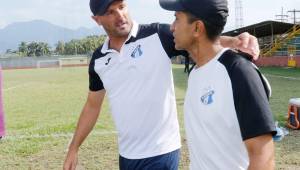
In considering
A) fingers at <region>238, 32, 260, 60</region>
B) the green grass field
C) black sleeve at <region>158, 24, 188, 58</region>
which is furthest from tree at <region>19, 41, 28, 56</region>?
fingers at <region>238, 32, 260, 60</region>

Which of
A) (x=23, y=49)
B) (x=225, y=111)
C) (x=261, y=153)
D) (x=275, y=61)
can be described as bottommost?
(x=23, y=49)

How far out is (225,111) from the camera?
6.46ft

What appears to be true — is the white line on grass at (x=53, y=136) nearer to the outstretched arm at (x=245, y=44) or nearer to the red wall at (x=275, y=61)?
the outstretched arm at (x=245, y=44)

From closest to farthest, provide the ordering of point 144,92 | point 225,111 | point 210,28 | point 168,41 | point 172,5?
point 225,111 < point 210,28 < point 172,5 < point 144,92 < point 168,41

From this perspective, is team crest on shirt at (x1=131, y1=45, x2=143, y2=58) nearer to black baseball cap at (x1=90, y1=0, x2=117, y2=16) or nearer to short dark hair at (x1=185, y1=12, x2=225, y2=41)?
black baseball cap at (x1=90, y1=0, x2=117, y2=16)

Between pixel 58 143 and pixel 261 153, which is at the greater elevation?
pixel 261 153

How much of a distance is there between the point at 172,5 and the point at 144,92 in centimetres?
107

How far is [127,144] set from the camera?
3.33 metres

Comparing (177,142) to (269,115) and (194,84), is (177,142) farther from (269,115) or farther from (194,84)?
(269,115)

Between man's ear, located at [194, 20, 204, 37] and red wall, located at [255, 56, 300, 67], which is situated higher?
man's ear, located at [194, 20, 204, 37]

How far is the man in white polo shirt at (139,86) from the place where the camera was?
3.21 metres

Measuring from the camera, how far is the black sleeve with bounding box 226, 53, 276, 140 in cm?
186

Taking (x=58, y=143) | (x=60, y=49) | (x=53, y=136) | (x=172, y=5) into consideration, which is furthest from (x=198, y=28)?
(x=60, y=49)

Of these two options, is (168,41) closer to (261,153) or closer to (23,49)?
(261,153)
